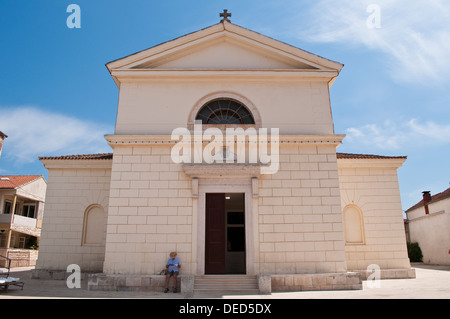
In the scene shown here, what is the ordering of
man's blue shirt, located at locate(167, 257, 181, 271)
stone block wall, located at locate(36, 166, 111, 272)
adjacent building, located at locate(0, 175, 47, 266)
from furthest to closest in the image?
1. adjacent building, located at locate(0, 175, 47, 266)
2. stone block wall, located at locate(36, 166, 111, 272)
3. man's blue shirt, located at locate(167, 257, 181, 271)

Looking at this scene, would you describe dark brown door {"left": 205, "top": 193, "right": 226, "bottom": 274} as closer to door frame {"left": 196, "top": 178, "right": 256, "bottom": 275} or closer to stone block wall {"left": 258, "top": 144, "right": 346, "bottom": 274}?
door frame {"left": 196, "top": 178, "right": 256, "bottom": 275}

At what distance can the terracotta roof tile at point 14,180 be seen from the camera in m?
32.0

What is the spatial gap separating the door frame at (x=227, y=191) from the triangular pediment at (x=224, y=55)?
4879 millimetres

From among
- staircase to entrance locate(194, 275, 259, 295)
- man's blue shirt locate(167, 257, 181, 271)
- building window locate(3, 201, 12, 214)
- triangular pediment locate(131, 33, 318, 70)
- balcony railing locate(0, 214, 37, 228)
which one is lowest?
staircase to entrance locate(194, 275, 259, 295)

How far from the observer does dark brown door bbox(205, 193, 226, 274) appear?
13.2m

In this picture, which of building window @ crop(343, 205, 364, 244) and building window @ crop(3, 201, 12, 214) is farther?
building window @ crop(3, 201, 12, 214)

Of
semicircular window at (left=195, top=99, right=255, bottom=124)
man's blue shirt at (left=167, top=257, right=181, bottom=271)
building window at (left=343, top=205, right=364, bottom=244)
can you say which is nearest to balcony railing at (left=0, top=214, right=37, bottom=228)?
man's blue shirt at (left=167, top=257, right=181, bottom=271)

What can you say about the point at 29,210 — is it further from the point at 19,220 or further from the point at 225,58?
the point at 225,58

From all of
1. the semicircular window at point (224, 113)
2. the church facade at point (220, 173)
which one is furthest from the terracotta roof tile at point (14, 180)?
the semicircular window at point (224, 113)

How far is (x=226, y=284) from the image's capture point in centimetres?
1230

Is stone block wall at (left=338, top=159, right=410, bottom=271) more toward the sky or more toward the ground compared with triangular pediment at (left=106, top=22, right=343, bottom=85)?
more toward the ground

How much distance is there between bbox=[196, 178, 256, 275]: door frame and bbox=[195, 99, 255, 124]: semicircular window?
8.25 ft
